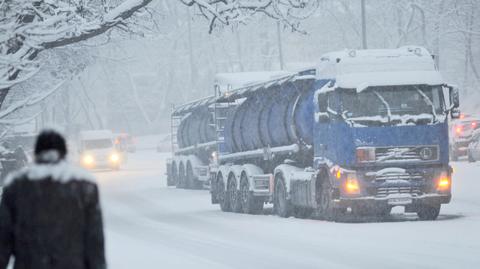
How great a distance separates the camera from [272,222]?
24625mm

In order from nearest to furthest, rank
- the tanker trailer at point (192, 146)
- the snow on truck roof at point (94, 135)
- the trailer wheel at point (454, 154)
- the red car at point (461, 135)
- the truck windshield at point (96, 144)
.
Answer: the tanker trailer at point (192, 146) → the red car at point (461, 135) → the trailer wheel at point (454, 154) → the truck windshield at point (96, 144) → the snow on truck roof at point (94, 135)

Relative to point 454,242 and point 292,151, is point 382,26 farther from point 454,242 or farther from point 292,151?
point 454,242

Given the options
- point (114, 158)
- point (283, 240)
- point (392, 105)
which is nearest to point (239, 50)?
point (114, 158)

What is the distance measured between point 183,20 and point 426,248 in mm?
93608

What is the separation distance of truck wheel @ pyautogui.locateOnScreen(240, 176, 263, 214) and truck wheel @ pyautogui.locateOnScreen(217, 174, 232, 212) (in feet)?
3.89

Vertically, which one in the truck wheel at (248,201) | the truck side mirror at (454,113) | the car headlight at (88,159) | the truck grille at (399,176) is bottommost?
the truck wheel at (248,201)

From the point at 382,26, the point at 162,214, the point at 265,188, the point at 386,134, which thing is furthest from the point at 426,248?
the point at 382,26

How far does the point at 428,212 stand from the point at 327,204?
2071mm

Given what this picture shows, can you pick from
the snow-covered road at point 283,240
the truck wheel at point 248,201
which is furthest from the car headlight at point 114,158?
the truck wheel at point 248,201

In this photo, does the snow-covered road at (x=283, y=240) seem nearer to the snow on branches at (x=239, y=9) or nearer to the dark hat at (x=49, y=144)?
the snow on branches at (x=239, y=9)

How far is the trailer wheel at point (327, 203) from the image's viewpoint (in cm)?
2319

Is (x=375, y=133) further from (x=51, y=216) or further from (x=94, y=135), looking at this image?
(x=94, y=135)

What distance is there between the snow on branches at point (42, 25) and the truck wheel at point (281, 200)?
518 cm

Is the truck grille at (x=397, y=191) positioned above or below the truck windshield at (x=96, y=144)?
below
